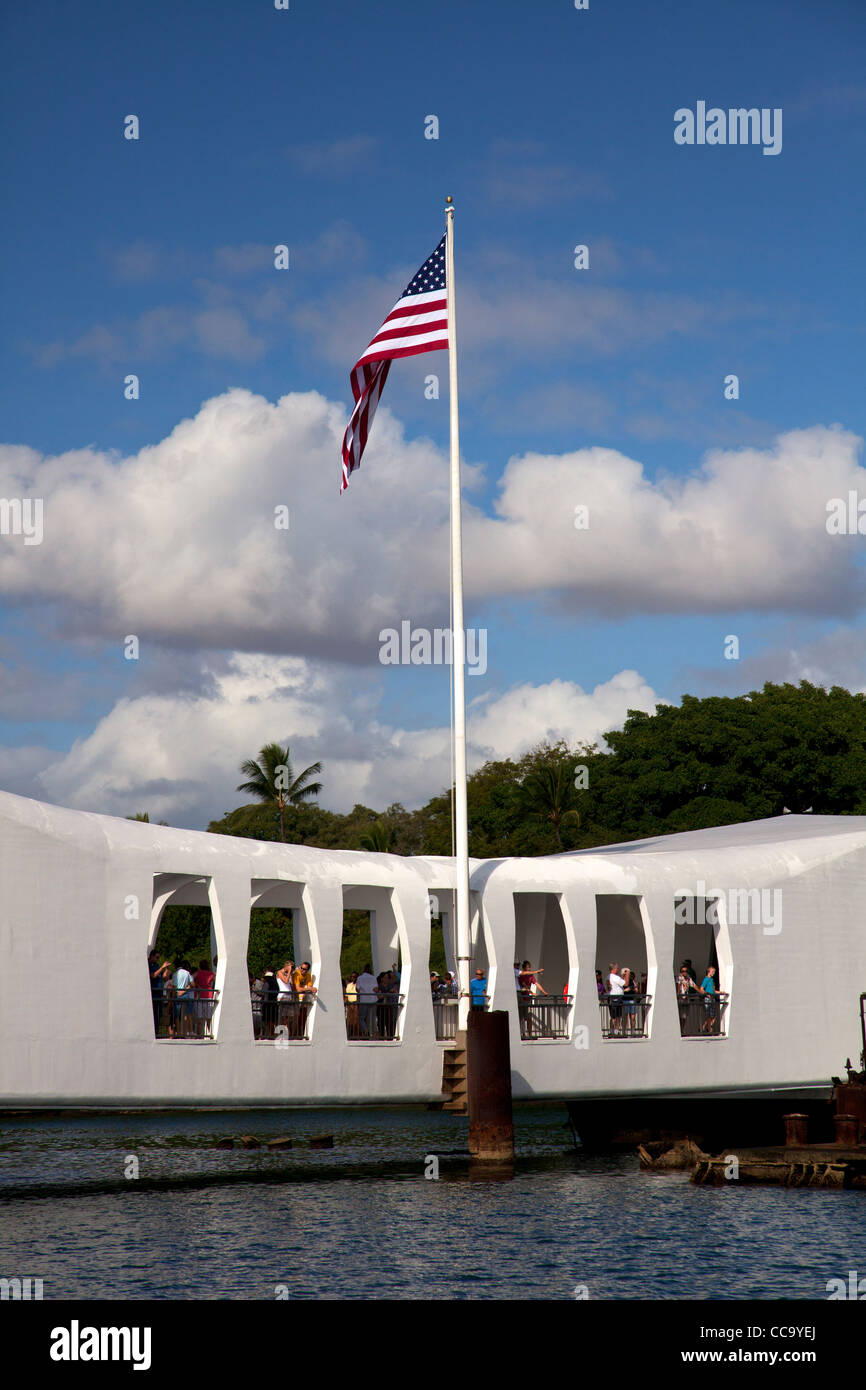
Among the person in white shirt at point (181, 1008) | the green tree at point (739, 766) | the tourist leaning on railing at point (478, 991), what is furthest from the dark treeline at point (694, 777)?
the person in white shirt at point (181, 1008)

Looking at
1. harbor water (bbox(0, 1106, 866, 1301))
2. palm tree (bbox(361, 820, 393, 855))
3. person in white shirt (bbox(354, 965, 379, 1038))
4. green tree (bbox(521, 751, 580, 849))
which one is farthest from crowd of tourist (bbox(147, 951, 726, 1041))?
palm tree (bbox(361, 820, 393, 855))

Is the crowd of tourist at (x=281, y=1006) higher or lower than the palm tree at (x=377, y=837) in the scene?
lower

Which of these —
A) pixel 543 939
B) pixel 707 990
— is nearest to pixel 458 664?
pixel 707 990

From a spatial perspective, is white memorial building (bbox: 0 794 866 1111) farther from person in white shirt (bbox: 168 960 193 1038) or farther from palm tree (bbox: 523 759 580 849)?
palm tree (bbox: 523 759 580 849)

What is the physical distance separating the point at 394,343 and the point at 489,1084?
1133 cm

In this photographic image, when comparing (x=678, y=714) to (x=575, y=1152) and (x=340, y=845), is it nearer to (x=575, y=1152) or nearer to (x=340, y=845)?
(x=340, y=845)

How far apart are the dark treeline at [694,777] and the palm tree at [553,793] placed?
0.14 feet

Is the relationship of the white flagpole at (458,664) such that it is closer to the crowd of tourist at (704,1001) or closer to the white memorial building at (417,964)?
the white memorial building at (417,964)

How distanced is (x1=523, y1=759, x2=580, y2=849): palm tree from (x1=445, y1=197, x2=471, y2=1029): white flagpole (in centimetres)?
3981

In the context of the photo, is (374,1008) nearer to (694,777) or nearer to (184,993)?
(184,993)

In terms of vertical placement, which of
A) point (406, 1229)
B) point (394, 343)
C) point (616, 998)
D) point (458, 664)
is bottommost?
point (406, 1229)

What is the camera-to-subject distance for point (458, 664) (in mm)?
25531

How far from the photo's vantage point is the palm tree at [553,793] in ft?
214
